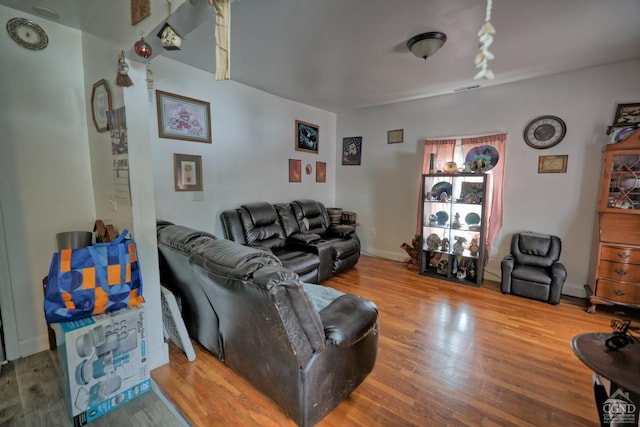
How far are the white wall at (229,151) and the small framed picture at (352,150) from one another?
2.40 feet

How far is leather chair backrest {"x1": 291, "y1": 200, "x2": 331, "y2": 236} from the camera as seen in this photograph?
422cm

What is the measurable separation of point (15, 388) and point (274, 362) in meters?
1.78

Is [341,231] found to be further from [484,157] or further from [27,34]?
[27,34]

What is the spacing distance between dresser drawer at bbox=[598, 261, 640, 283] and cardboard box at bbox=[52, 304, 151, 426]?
417cm

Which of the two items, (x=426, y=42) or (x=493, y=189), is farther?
(x=493, y=189)

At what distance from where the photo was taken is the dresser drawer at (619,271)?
8.79 ft

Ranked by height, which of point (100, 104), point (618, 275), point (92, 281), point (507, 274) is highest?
point (100, 104)

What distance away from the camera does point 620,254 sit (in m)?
2.73

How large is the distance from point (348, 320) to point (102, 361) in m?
1.45

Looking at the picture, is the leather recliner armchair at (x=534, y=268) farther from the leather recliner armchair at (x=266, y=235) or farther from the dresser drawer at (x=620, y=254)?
the leather recliner armchair at (x=266, y=235)

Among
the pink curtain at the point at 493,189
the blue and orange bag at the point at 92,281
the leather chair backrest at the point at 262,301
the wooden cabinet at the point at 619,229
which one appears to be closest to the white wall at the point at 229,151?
the blue and orange bag at the point at 92,281

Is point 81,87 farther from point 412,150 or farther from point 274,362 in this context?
point 412,150

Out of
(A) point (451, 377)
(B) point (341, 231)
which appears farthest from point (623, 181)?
(B) point (341, 231)

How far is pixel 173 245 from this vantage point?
73.7 inches
